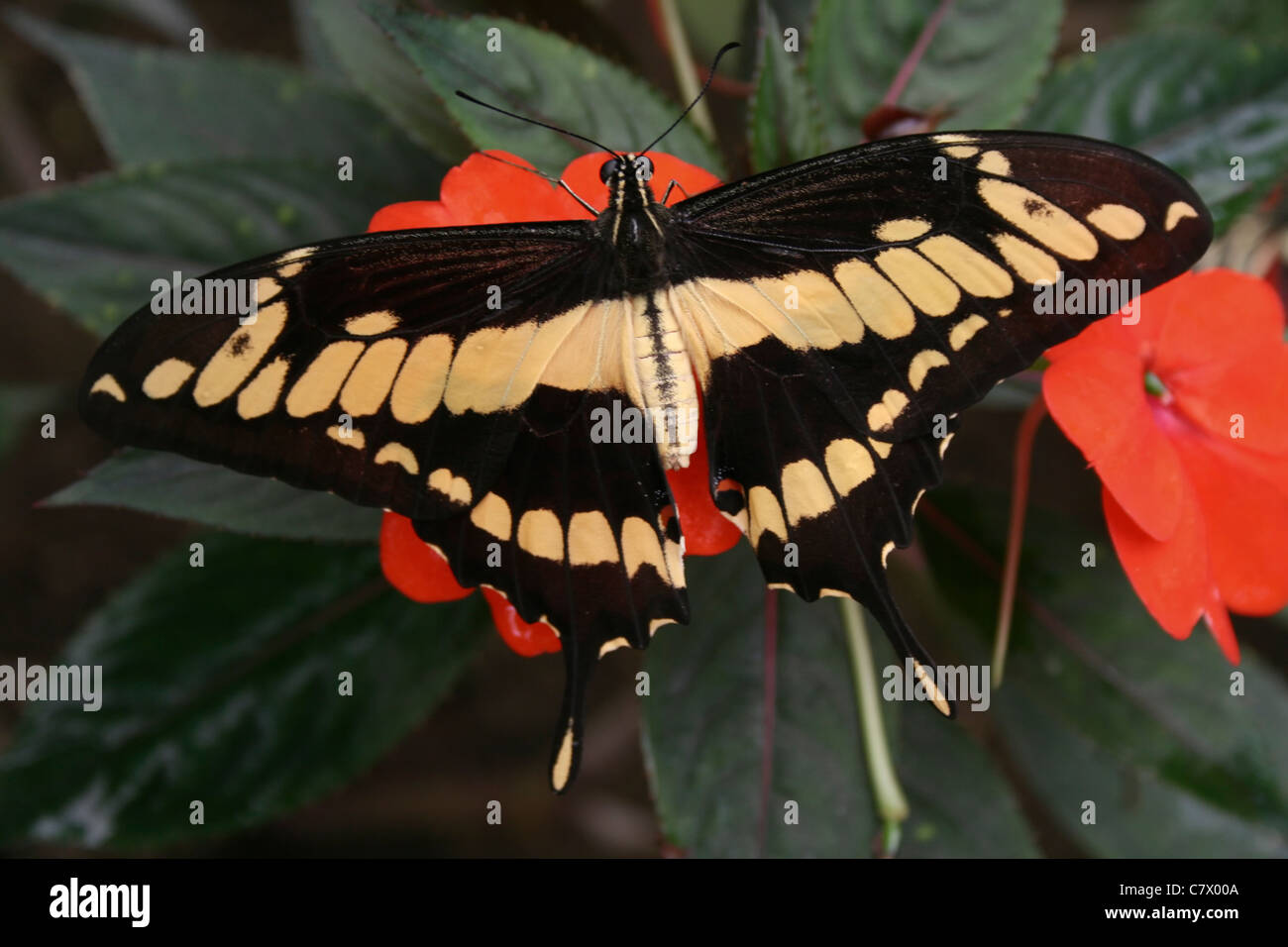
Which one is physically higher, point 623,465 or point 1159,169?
point 1159,169

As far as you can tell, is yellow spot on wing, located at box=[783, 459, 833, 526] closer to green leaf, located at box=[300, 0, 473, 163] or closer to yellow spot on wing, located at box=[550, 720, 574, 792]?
yellow spot on wing, located at box=[550, 720, 574, 792]

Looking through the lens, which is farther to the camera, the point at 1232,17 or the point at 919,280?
the point at 1232,17

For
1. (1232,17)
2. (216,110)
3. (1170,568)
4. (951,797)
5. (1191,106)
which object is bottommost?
(951,797)

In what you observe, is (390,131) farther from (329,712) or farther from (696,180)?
(329,712)

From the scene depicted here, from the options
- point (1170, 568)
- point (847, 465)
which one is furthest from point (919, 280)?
point (1170, 568)

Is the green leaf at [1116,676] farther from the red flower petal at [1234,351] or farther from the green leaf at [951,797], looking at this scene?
the red flower petal at [1234,351]

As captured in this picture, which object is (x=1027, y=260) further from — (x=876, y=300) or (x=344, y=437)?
(x=344, y=437)
